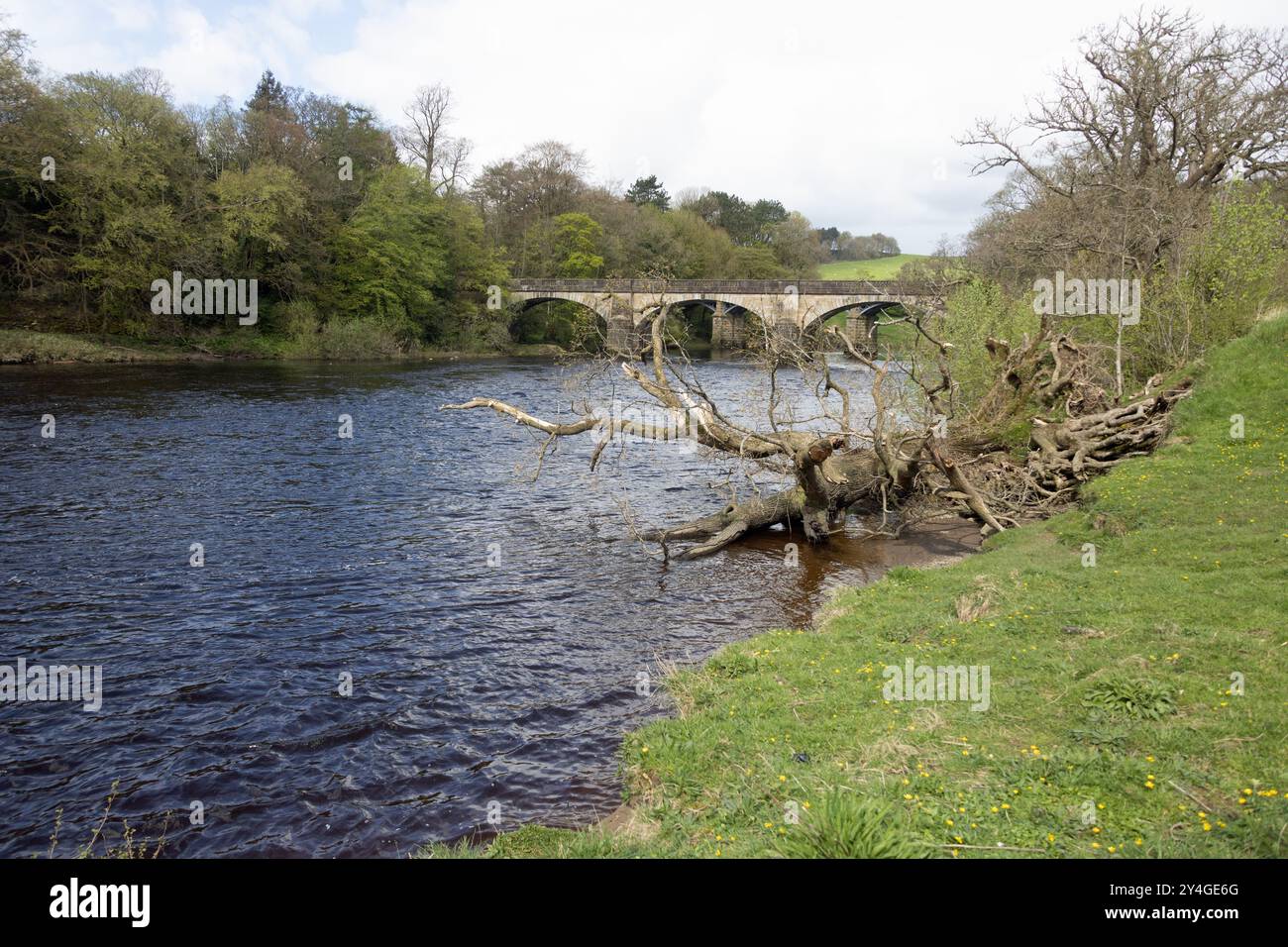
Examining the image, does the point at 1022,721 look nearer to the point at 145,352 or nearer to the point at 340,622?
the point at 340,622

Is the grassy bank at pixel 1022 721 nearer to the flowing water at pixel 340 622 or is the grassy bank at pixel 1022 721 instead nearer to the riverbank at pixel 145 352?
the flowing water at pixel 340 622

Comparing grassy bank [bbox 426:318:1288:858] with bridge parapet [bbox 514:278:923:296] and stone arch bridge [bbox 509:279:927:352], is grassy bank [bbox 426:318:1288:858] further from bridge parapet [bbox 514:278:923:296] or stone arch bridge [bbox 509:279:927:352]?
bridge parapet [bbox 514:278:923:296]

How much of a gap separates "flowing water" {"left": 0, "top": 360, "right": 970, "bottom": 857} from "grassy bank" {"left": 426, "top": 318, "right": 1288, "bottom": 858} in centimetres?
155

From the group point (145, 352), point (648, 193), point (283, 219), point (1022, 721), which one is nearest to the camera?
point (1022, 721)

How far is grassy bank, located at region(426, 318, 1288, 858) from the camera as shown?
20.9 ft

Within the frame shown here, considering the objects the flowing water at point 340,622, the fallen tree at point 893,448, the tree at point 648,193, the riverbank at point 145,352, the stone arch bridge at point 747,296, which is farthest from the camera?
the tree at point 648,193

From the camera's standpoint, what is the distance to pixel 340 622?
47.8 feet

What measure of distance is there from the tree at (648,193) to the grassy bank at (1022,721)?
375 feet

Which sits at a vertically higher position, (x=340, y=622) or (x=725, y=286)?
(x=725, y=286)

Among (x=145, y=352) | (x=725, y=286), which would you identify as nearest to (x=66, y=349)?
(x=145, y=352)

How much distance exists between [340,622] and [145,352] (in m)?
48.4

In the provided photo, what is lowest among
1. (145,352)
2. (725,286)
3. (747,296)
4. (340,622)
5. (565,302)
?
(340,622)

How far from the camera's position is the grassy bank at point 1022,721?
6.38m

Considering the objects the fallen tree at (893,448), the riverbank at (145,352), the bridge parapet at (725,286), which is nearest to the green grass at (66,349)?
the riverbank at (145,352)
